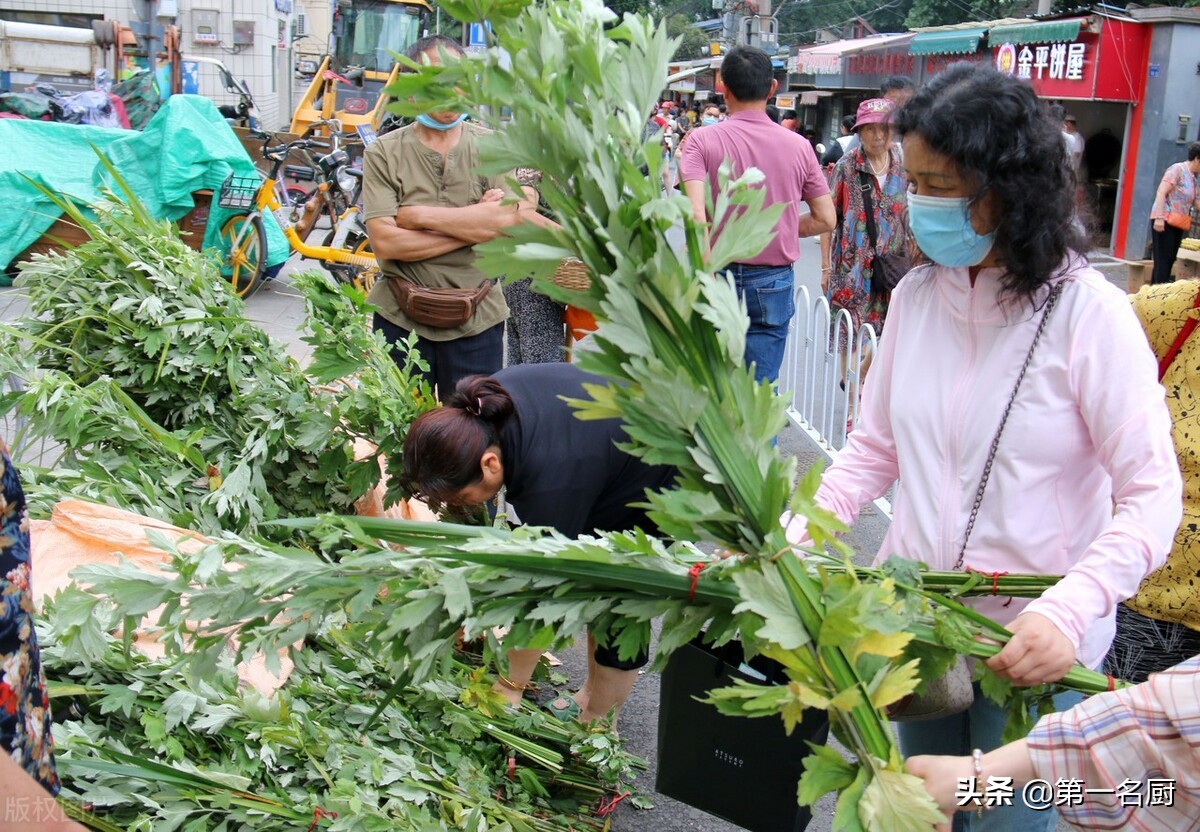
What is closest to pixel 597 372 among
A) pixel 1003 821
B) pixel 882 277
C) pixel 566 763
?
pixel 1003 821

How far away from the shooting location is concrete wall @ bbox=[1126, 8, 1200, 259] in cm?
1562

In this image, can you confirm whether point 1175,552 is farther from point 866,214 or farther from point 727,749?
point 866,214

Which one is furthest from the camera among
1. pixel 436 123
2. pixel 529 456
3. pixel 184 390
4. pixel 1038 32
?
pixel 1038 32

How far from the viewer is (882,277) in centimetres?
633

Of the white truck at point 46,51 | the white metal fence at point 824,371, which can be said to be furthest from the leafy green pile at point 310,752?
the white truck at point 46,51

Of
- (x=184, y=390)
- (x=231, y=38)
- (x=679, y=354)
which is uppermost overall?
(x=231, y=38)

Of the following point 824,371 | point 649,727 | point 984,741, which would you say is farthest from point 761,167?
point 984,741

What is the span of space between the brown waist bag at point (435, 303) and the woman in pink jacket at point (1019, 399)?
2410 mm

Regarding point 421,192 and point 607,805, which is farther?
point 421,192

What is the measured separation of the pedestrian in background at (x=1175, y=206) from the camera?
11211 millimetres

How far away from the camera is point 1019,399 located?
2.00 metres

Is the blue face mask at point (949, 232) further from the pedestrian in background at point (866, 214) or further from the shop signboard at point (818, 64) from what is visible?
the shop signboard at point (818, 64)

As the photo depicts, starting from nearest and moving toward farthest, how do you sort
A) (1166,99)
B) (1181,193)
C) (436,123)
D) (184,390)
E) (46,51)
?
(184,390) < (436,123) < (1181,193) < (46,51) < (1166,99)

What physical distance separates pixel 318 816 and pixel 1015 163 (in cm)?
186
